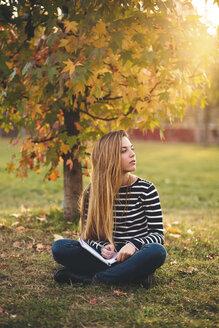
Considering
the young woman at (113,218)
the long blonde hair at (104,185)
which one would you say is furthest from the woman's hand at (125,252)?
the long blonde hair at (104,185)

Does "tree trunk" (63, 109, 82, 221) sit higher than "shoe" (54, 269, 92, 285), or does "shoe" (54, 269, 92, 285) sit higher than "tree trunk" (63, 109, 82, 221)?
"tree trunk" (63, 109, 82, 221)

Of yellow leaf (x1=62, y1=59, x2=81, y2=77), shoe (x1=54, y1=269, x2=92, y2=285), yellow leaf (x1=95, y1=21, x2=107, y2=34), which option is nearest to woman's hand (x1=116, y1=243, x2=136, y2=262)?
shoe (x1=54, y1=269, x2=92, y2=285)

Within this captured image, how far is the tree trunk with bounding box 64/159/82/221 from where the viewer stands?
4477 millimetres

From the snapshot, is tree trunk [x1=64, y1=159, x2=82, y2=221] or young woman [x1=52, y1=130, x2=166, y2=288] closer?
young woman [x1=52, y1=130, x2=166, y2=288]

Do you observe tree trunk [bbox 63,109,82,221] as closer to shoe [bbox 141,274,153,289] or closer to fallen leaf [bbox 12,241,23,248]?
fallen leaf [bbox 12,241,23,248]

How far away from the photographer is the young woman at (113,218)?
2.89 m

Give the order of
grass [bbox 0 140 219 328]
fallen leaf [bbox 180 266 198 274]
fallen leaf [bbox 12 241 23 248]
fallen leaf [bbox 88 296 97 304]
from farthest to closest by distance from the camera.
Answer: fallen leaf [bbox 12 241 23 248] < fallen leaf [bbox 180 266 198 274] < fallen leaf [bbox 88 296 97 304] < grass [bbox 0 140 219 328]

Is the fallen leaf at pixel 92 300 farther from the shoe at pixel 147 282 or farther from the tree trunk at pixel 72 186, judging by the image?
the tree trunk at pixel 72 186

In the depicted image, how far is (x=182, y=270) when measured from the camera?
3.19 m

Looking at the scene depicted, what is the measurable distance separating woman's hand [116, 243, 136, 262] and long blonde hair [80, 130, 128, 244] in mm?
177

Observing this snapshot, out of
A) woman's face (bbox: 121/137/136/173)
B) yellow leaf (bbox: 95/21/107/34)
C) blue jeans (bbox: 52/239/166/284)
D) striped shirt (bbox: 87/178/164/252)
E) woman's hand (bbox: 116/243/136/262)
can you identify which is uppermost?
yellow leaf (bbox: 95/21/107/34)

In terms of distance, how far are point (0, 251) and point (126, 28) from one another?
2377 millimetres

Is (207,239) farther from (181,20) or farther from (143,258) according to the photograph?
(181,20)

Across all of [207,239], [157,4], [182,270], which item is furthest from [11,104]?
[207,239]
